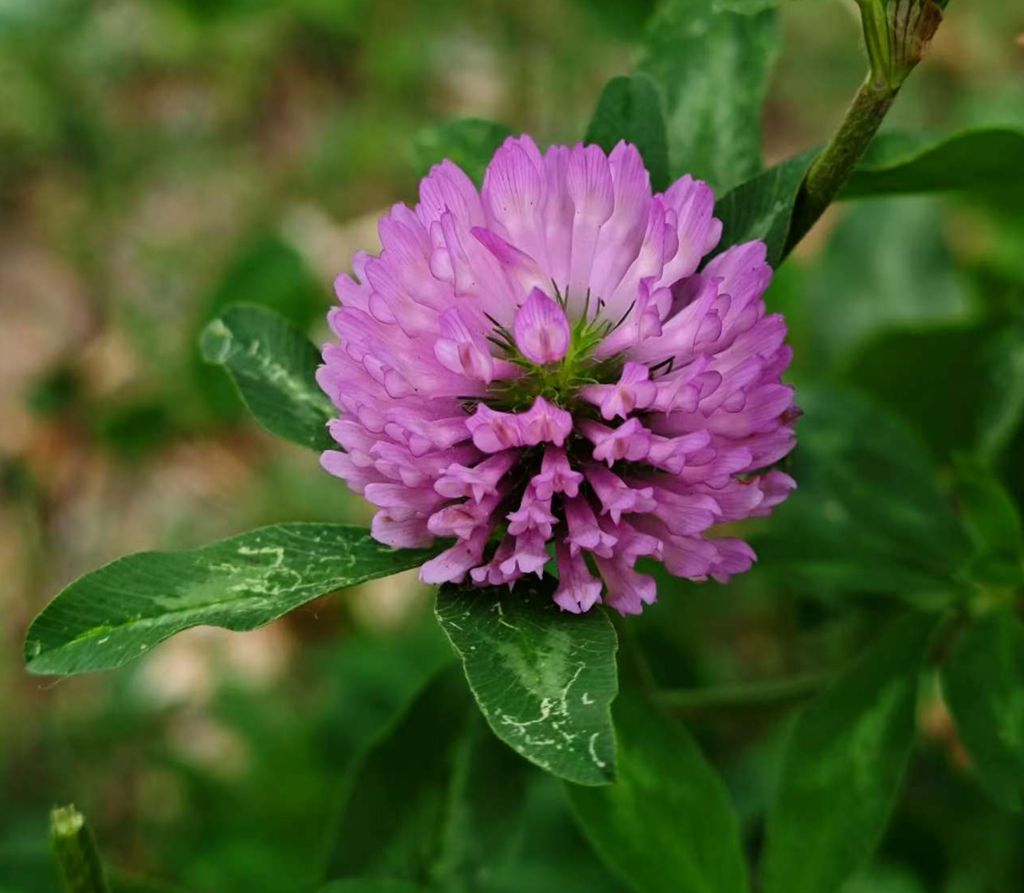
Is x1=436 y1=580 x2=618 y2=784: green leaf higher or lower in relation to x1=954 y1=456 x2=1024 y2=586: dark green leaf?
higher

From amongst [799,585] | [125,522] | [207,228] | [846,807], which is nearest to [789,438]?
[846,807]

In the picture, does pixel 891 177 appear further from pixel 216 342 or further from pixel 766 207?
pixel 216 342

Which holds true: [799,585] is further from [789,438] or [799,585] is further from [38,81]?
[38,81]

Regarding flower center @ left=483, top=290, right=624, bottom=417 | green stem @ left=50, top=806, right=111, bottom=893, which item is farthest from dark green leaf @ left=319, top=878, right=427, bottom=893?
flower center @ left=483, top=290, right=624, bottom=417

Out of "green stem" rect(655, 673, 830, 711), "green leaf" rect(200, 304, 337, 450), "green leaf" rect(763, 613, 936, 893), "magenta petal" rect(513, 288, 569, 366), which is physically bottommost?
"green stem" rect(655, 673, 830, 711)

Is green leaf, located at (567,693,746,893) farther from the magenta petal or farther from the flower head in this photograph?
the magenta petal

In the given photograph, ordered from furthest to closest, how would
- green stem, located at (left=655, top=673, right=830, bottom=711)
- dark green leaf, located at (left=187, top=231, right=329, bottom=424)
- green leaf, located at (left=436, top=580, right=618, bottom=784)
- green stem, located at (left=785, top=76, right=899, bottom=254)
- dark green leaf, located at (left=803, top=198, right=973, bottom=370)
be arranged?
dark green leaf, located at (left=187, top=231, right=329, bottom=424), dark green leaf, located at (left=803, top=198, right=973, bottom=370), green stem, located at (left=655, top=673, right=830, bottom=711), green stem, located at (left=785, top=76, right=899, bottom=254), green leaf, located at (left=436, top=580, right=618, bottom=784)

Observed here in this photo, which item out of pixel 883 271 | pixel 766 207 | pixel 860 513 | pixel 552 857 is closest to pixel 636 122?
pixel 766 207
